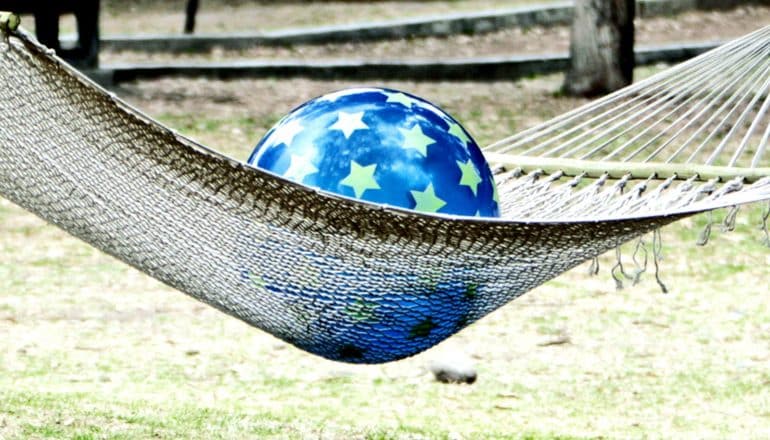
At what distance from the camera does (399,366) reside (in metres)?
4.89

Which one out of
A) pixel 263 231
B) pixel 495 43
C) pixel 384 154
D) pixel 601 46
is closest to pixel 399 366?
pixel 384 154

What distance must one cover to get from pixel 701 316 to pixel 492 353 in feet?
3.17

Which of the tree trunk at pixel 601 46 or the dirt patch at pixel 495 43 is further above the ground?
the tree trunk at pixel 601 46

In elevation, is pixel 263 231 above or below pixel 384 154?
below

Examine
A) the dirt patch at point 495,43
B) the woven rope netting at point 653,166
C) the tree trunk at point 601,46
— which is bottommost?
the dirt patch at point 495,43

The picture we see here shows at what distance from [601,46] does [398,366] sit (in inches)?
224

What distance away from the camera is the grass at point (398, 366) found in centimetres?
412

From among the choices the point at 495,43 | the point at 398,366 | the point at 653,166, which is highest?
the point at 653,166

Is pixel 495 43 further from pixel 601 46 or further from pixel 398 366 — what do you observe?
pixel 398 366

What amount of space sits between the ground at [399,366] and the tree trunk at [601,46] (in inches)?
139

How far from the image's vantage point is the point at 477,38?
43.4ft

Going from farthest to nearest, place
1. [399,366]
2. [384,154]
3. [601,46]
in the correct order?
[601,46]
[399,366]
[384,154]

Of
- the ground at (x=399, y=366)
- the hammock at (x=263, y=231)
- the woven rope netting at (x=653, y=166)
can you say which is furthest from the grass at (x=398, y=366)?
the hammock at (x=263, y=231)

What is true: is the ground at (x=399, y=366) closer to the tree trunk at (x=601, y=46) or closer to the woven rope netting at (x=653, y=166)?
the woven rope netting at (x=653, y=166)
